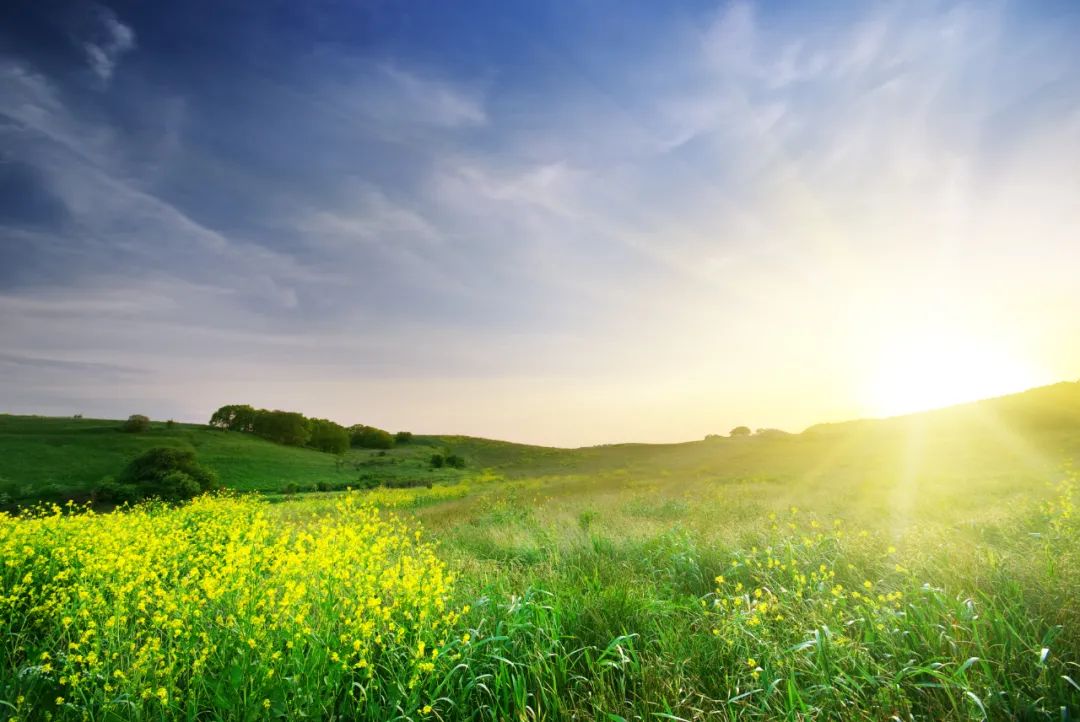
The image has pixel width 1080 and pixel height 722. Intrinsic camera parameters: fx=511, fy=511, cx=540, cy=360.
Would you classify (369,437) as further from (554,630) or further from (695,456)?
(554,630)

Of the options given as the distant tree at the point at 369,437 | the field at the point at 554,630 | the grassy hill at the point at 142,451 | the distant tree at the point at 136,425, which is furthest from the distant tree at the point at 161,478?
the field at the point at 554,630

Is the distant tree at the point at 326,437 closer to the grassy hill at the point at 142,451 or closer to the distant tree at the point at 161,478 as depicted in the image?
the grassy hill at the point at 142,451

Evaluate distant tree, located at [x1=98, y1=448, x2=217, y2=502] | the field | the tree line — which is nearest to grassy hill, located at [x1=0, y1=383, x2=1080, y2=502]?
distant tree, located at [x1=98, y1=448, x2=217, y2=502]

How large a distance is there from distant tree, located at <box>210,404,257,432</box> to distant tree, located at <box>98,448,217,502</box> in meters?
28.6

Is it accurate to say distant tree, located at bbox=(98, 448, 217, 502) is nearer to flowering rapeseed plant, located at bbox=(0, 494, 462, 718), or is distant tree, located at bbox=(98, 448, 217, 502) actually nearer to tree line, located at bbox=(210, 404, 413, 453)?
tree line, located at bbox=(210, 404, 413, 453)

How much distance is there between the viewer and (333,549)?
6.04m

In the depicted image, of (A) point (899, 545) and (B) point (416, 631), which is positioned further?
(A) point (899, 545)

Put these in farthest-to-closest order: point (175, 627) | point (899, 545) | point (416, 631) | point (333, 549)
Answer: point (899, 545) → point (333, 549) → point (416, 631) → point (175, 627)

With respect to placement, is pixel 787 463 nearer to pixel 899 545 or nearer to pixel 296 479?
pixel 899 545

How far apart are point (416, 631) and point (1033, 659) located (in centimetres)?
500

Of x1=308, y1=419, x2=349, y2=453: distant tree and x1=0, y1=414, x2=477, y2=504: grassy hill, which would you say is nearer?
x1=0, y1=414, x2=477, y2=504: grassy hill

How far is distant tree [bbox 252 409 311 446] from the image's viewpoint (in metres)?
80.1

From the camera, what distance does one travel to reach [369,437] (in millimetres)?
92938

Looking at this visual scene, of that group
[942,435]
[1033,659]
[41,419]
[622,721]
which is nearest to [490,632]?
[622,721]
